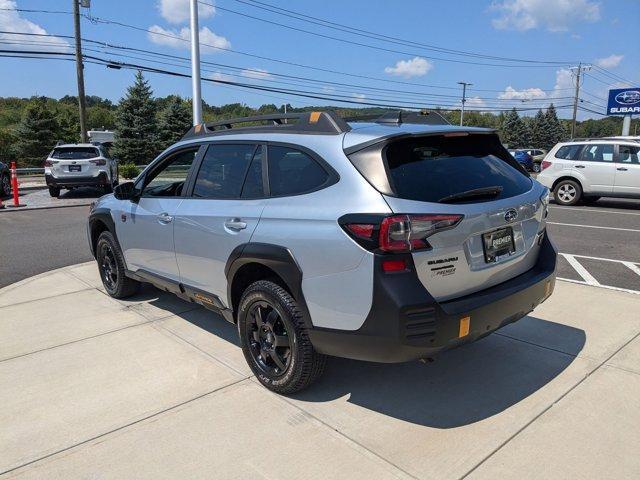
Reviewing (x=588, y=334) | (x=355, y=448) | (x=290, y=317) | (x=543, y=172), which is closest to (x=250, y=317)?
(x=290, y=317)

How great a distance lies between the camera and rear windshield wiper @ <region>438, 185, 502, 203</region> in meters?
2.82

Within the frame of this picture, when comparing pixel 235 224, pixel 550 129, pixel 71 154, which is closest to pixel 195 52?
pixel 71 154

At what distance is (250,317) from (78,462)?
1.30m

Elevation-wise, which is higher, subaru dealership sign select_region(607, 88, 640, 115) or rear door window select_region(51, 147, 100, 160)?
subaru dealership sign select_region(607, 88, 640, 115)

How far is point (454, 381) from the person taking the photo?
140 inches

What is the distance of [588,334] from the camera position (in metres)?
4.33

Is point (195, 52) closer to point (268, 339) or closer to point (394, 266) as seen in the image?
point (268, 339)

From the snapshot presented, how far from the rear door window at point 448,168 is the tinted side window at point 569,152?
11.9 meters

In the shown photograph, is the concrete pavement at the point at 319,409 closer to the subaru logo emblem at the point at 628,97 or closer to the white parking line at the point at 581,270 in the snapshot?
the white parking line at the point at 581,270

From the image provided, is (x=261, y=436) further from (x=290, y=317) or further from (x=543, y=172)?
(x=543, y=172)

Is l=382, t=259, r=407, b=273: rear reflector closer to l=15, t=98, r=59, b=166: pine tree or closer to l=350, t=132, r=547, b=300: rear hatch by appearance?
l=350, t=132, r=547, b=300: rear hatch

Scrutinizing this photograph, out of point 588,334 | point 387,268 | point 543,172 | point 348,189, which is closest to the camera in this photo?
point 387,268

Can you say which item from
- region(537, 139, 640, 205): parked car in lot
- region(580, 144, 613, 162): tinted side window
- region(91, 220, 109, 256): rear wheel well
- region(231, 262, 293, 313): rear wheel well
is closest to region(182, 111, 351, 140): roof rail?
region(231, 262, 293, 313): rear wheel well

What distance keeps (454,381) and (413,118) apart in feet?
6.33
